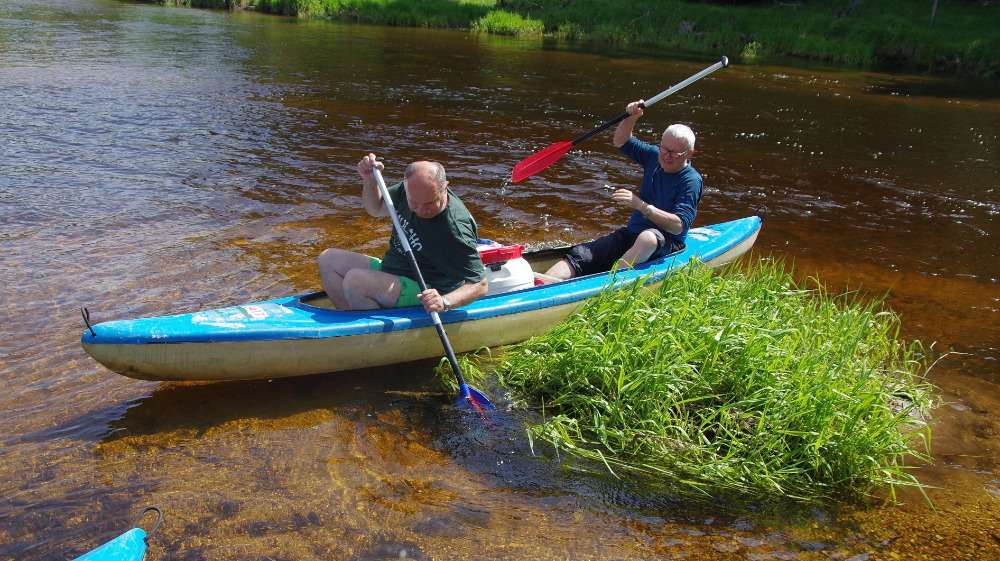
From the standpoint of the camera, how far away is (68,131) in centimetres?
942

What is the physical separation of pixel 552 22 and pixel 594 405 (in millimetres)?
23581

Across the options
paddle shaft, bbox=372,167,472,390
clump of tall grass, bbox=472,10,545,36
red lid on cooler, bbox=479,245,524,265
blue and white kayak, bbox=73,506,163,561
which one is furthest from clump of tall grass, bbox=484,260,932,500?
clump of tall grass, bbox=472,10,545,36

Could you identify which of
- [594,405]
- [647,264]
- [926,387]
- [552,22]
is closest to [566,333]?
[594,405]

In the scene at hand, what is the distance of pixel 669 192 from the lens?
544cm

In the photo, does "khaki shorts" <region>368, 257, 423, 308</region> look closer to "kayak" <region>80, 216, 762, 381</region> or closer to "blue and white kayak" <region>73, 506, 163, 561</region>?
"kayak" <region>80, 216, 762, 381</region>

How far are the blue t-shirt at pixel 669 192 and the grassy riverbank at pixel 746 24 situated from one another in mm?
18138

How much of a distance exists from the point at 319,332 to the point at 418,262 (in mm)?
743

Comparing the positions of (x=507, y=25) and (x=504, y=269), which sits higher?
(x=507, y=25)

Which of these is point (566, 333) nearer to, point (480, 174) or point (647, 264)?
point (647, 264)

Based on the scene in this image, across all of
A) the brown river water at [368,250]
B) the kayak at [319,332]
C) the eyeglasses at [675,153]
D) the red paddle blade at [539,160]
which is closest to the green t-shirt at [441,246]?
the kayak at [319,332]

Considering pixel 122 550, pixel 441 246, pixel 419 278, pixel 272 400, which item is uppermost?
pixel 441 246

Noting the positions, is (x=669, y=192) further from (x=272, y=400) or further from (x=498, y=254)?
(x=272, y=400)

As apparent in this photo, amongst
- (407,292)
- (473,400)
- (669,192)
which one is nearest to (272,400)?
(407,292)

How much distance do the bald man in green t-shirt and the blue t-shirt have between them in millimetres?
1686
